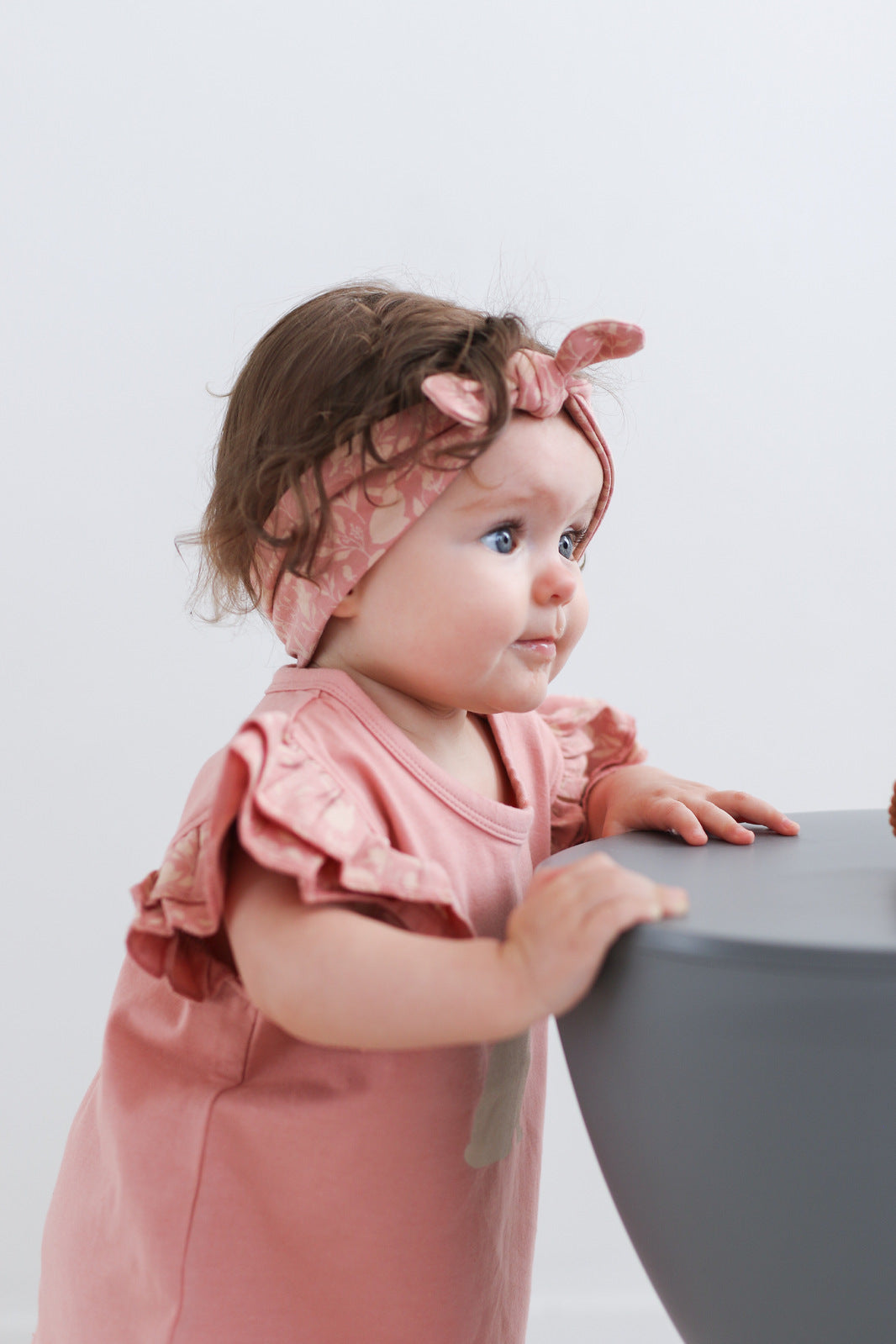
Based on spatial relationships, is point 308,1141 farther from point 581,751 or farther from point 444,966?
point 581,751

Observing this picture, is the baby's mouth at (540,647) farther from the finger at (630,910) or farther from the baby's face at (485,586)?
the finger at (630,910)

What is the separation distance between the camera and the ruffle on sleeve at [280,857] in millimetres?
572

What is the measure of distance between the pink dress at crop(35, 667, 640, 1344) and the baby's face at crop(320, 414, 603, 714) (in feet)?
0.12

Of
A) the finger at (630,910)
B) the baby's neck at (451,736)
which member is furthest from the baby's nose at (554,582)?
the finger at (630,910)

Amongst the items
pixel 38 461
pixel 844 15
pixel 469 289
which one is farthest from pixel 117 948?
pixel 844 15

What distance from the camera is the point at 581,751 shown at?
940 mm

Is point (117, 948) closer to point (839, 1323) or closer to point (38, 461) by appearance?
point (38, 461)

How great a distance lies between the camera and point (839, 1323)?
56cm

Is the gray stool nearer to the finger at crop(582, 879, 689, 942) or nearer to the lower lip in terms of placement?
the finger at crop(582, 879, 689, 942)

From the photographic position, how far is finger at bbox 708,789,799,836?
2.58ft

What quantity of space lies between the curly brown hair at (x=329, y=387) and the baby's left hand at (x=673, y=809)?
0.26 meters

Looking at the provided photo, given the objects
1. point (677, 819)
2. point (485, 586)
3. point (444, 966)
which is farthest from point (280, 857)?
point (677, 819)

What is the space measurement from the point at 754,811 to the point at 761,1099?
290 mm

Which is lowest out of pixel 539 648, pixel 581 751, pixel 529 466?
pixel 581 751
